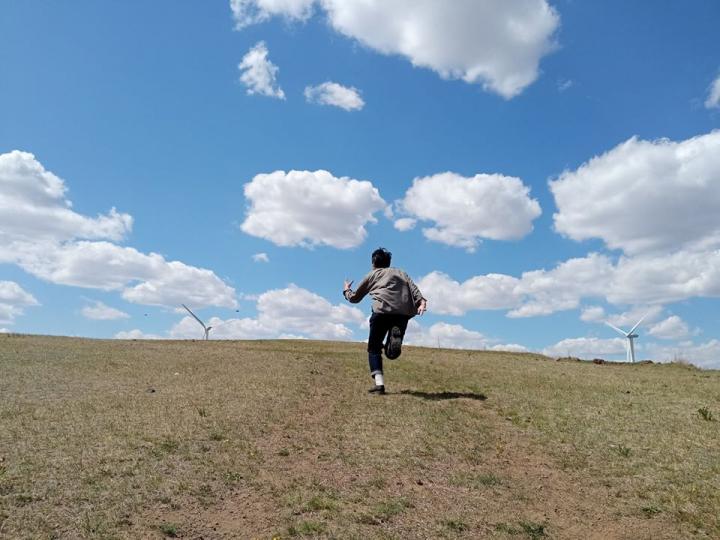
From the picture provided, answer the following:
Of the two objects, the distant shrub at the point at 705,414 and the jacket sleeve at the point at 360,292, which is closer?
the distant shrub at the point at 705,414

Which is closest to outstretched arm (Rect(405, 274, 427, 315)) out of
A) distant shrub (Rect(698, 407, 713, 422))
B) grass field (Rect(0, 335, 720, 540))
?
grass field (Rect(0, 335, 720, 540))

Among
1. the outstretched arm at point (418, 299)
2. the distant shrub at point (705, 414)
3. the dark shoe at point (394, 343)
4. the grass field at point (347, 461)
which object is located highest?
the outstretched arm at point (418, 299)

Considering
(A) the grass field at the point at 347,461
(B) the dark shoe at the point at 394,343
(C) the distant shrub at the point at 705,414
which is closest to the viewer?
(A) the grass field at the point at 347,461

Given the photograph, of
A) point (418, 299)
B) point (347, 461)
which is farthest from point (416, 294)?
point (347, 461)

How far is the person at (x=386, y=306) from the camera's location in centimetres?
1311

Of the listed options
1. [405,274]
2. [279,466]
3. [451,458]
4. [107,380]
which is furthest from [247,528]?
[107,380]

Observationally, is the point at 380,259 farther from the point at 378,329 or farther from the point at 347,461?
the point at 347,461

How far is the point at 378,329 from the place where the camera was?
13398 mm

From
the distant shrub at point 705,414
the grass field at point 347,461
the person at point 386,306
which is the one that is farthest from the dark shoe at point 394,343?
the distant shrub at point 705,414

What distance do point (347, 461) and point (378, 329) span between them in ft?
18.7

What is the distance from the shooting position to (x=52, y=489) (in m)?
6.27

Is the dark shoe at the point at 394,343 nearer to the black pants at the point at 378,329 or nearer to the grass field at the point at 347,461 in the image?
the black pants at the point at 378,329

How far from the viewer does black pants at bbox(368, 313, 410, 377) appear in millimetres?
13258

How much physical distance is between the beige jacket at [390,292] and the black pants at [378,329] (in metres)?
0.18
